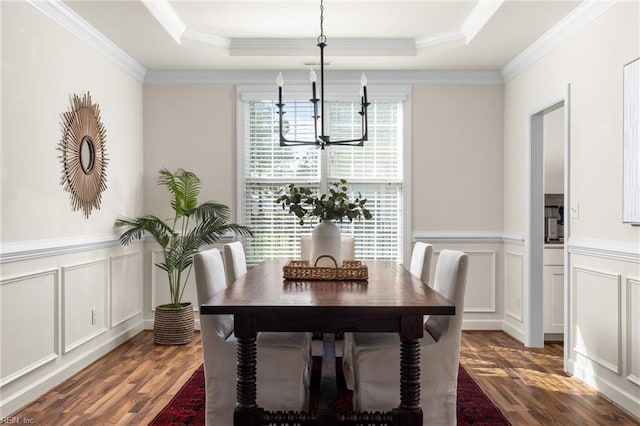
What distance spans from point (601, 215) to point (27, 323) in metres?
3.67

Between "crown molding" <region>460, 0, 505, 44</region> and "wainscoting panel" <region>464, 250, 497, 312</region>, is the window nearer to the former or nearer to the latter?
"wainscoting panel" <region>464, 250, 497, 312</region>

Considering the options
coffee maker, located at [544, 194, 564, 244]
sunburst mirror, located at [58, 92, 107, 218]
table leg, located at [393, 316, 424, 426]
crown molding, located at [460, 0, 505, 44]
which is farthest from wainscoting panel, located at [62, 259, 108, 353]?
coffee maker, located at [544, 194, 564, 244]

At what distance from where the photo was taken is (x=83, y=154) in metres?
4.19

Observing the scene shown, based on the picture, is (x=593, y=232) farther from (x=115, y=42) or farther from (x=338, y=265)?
(x=115, y=42)

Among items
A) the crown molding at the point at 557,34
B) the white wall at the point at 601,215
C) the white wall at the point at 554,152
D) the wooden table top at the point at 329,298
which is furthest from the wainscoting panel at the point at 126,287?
the white wall at the point at 554,152

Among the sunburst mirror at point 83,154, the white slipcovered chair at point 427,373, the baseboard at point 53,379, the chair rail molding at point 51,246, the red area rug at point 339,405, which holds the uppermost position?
the sunburst mirror at point 83,154

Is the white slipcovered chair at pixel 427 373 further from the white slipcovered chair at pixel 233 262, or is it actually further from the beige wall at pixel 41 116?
the beige wall at pixel 41 116

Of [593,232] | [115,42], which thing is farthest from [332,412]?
[115,42]

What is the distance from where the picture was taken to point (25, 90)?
3.37 meters

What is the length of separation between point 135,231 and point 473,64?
11.5 feet

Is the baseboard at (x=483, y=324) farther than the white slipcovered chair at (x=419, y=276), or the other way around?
the baseboard at (x=483, y=324)

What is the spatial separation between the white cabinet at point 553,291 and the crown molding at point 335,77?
1.81m

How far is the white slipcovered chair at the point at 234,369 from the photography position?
2.62m

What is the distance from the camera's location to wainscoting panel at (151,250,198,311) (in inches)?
216
